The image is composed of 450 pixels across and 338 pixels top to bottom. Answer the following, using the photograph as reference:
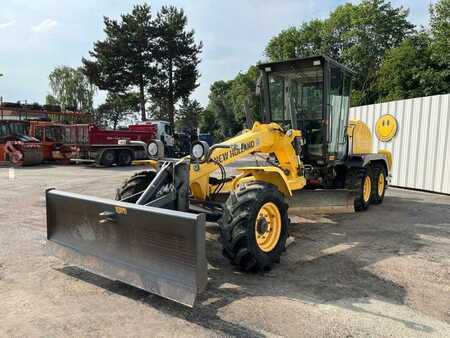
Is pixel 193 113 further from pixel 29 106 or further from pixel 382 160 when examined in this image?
pixel 382 160

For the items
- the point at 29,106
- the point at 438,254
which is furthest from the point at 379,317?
the point at 29,106

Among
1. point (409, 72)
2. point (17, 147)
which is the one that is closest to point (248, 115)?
point (17, 147)

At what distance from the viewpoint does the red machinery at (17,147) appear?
1855cm

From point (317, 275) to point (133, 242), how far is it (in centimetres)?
202

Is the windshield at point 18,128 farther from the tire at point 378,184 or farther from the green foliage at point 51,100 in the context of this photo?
the green foliage at point 51,100

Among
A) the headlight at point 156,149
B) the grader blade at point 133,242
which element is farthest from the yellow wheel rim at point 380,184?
the grader blade at point 133,242

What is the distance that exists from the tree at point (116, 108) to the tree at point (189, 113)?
498 cm

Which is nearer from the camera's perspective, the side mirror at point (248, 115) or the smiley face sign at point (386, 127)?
the side mirror at point (248, 115)

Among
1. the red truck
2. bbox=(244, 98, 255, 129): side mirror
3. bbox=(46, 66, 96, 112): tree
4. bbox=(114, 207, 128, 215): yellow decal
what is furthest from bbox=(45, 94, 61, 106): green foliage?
bbox=(114, 207, 128, 215): yellow decal

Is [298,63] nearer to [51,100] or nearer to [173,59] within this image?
[173,59]

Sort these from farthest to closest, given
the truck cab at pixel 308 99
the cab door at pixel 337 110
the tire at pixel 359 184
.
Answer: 1. the tire at pixel 359 184
2. the cab door at pixel 337 110
3. the truck cab at pixel 308 99

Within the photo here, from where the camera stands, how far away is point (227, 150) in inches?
208

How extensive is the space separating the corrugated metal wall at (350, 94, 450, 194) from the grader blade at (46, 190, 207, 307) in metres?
8.82

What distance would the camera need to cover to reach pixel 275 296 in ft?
12.3
